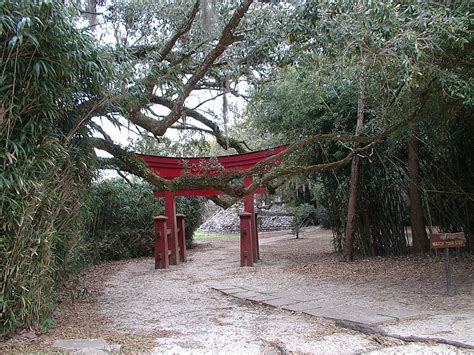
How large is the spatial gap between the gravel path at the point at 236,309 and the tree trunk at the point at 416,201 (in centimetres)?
113

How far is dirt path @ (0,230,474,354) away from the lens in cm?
354

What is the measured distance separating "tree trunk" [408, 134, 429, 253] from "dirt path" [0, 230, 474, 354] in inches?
16.2

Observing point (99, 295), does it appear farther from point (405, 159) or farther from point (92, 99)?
point (405, 159)

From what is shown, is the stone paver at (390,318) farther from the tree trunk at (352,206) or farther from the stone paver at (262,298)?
the tree trunk at (352,206)

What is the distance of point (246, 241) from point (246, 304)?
297 centimetres

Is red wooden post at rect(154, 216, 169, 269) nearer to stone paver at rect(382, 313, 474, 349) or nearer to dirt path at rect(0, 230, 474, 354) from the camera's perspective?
dirt path at rect(0, 230, 474, 354)

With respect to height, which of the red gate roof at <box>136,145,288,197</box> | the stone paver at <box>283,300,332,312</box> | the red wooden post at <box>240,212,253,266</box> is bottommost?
the stone paver at <box>283,300,332,312</box>

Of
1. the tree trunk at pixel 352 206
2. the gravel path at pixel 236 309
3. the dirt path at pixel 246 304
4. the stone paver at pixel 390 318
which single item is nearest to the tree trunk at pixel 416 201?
the dirt path at pixel 246 304

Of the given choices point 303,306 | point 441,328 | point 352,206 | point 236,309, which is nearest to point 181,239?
A: point 352,206

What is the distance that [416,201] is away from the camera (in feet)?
24.5

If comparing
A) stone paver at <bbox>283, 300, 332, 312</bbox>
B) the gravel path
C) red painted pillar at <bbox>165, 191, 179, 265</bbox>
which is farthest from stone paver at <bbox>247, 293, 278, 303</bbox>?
red painted pillar at <bbox>165, 191, 179, 265</bbox>

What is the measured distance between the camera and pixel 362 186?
7.97 meters

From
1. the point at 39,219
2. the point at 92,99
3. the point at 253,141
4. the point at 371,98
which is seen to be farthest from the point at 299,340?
the point at 253,141

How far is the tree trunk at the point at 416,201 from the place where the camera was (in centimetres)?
732
